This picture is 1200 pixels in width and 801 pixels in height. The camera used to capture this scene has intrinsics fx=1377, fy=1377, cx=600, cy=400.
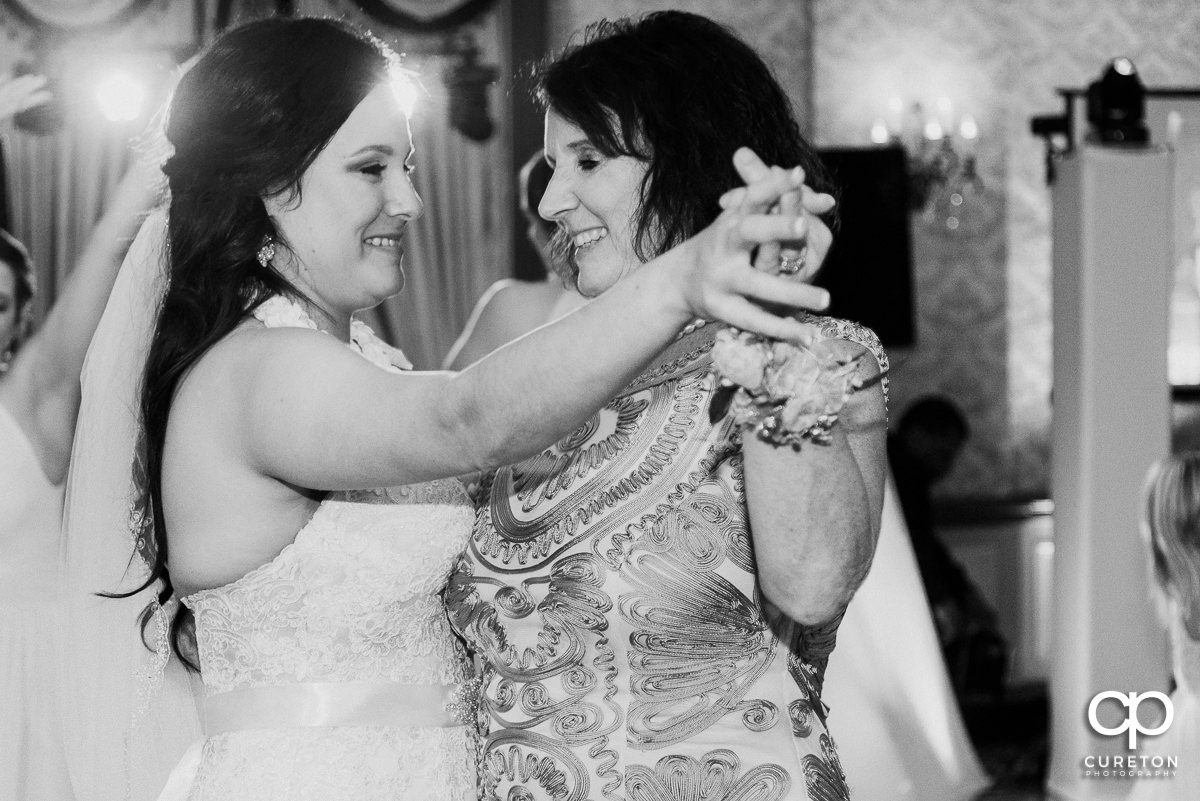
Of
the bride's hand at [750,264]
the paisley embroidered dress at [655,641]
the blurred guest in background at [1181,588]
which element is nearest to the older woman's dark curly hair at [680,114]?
the paisley embroidered dress at [655,641]

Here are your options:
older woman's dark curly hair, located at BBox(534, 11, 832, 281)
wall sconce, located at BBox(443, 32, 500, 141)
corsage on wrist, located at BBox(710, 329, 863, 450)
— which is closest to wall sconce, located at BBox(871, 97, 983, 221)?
wall sconce, located at BBox(443, 32, 500, 141)

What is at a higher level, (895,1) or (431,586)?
(895,1)

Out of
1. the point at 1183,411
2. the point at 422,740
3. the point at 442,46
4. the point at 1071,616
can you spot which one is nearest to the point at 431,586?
the point at 422,740

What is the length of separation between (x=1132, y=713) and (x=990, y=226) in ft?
13.5

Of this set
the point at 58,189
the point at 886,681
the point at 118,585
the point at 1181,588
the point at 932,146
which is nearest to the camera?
the point at 118,585

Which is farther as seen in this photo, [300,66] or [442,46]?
[442,46]

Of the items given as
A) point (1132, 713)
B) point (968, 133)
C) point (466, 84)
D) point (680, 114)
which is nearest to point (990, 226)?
point (968, 133)

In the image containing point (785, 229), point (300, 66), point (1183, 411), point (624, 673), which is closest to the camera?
point (785, 229)

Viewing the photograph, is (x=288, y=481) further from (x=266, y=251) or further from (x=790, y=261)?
(x=790, y=261)

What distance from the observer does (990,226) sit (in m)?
7.25

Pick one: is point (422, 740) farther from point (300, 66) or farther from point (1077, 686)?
point (1077, 686)

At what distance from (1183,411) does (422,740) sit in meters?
6.65

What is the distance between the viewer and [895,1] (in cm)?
701

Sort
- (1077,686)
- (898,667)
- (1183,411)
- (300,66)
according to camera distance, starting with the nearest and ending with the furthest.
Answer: (300,66), (898,667), (1077,686), (1183,411)
